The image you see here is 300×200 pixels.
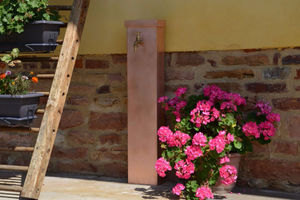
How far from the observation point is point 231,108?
4121 mm

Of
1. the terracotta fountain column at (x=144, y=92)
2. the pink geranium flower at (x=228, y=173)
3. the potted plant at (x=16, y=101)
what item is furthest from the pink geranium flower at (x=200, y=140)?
the potted plant at (x=16, y=101)

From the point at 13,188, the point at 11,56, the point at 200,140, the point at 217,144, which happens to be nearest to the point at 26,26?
the point at 11,56

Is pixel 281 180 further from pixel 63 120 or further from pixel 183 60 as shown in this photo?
pixel 63 120

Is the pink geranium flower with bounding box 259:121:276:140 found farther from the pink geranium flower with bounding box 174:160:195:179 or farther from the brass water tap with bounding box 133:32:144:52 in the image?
the brass water tap with bounding box 133:32:144:52

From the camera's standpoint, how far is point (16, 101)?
12.7 ft

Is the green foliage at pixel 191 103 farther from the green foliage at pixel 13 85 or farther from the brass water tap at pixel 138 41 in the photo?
the green foliage at pixel 13 85

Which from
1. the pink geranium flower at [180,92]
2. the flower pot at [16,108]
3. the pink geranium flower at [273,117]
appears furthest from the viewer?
the pink geranium flower at [180,92]

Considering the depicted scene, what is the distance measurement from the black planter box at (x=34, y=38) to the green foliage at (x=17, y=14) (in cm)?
6

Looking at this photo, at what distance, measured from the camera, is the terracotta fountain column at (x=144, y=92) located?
448cm

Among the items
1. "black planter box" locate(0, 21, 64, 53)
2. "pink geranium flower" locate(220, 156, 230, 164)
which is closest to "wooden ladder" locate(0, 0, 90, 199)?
"black planter box" locate(0, 21, 64, 53)

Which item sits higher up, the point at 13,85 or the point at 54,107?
the point at 13,85

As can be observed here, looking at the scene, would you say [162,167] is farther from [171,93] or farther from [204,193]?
[171,93]

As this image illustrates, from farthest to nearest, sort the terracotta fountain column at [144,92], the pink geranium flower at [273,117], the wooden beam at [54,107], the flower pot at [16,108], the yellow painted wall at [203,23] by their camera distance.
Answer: the terracotta fountain column at [144,92] < the yellow painted wall at [203,23] < the pink geranium flower at [273,117] < the flower pot at [16,108] < the wooden beam at [54,107]

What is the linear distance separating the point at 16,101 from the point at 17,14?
0.68 metres
